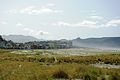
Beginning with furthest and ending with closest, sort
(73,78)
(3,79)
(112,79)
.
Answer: (73,78) < (112,79) < (3,79)

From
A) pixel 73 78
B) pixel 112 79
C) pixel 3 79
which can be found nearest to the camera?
pixel 3 79

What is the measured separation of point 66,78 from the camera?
25750 millimetres

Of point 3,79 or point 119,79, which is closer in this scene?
point 3,79

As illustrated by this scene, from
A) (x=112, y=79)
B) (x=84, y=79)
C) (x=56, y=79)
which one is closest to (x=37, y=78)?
(x=56, y=79)

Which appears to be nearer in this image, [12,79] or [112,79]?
[12,79]

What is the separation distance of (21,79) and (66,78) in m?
4.67

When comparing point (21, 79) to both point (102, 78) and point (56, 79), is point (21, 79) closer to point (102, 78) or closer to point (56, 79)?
point (56, 79)

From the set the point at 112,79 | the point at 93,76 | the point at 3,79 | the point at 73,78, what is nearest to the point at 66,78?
the point at 73,78

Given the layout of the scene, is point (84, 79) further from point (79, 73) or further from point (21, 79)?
point (21, 79)

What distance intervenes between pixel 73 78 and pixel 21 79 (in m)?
4.98

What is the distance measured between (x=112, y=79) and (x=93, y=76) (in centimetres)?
194

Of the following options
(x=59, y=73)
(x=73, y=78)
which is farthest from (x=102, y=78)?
(x=59, y=73)

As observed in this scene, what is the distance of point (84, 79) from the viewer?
25.1 metres

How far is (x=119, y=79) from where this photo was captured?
24.1 m
